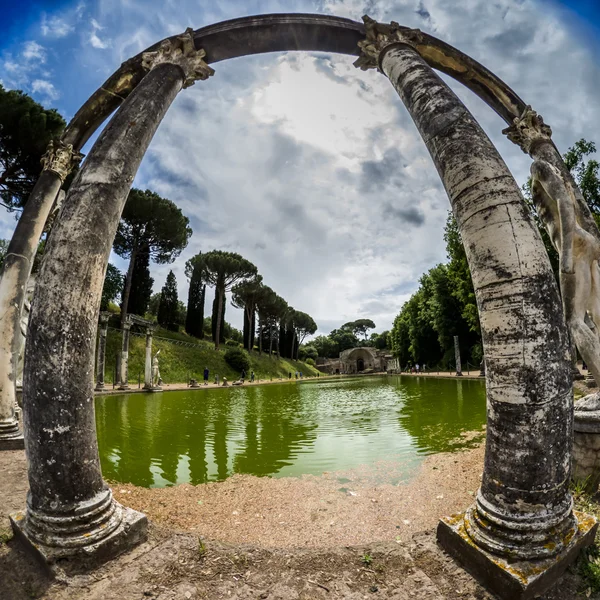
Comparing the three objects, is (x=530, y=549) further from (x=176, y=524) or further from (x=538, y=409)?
(x=176, y=524)

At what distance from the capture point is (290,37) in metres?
4.65

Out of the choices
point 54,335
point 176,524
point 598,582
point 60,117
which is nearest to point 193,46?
point 54,335

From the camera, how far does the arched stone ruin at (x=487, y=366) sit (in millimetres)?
2045

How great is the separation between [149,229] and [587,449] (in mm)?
32090

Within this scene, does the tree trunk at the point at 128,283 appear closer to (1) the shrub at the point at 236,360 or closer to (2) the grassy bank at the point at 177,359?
(2) the grassy bank at the point at 177,359

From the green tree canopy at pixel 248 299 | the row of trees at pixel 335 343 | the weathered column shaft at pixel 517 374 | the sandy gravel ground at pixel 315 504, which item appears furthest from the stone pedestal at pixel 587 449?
the row of trees at pixel 335 343

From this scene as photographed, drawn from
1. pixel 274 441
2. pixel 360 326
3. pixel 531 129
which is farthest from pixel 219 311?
pixel 360 326

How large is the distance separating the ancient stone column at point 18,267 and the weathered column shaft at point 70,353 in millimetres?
3251

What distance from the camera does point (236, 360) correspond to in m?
35.2

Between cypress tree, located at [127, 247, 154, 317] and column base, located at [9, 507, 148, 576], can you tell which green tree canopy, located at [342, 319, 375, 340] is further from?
column base, located at [9, 507, 148, 576]

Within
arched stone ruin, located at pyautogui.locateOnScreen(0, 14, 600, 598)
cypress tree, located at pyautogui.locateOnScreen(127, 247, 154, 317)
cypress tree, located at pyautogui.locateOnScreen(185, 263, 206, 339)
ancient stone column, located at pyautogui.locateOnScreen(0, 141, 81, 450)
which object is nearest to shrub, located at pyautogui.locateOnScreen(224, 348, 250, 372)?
cypress tree, located at pyautogui.locateOnScreen(185, 263, 206, 339)

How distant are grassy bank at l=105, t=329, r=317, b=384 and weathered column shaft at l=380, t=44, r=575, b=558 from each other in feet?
82.9

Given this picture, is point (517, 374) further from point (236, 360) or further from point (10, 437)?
point (236, 360)

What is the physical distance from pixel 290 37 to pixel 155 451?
7.27 metres
